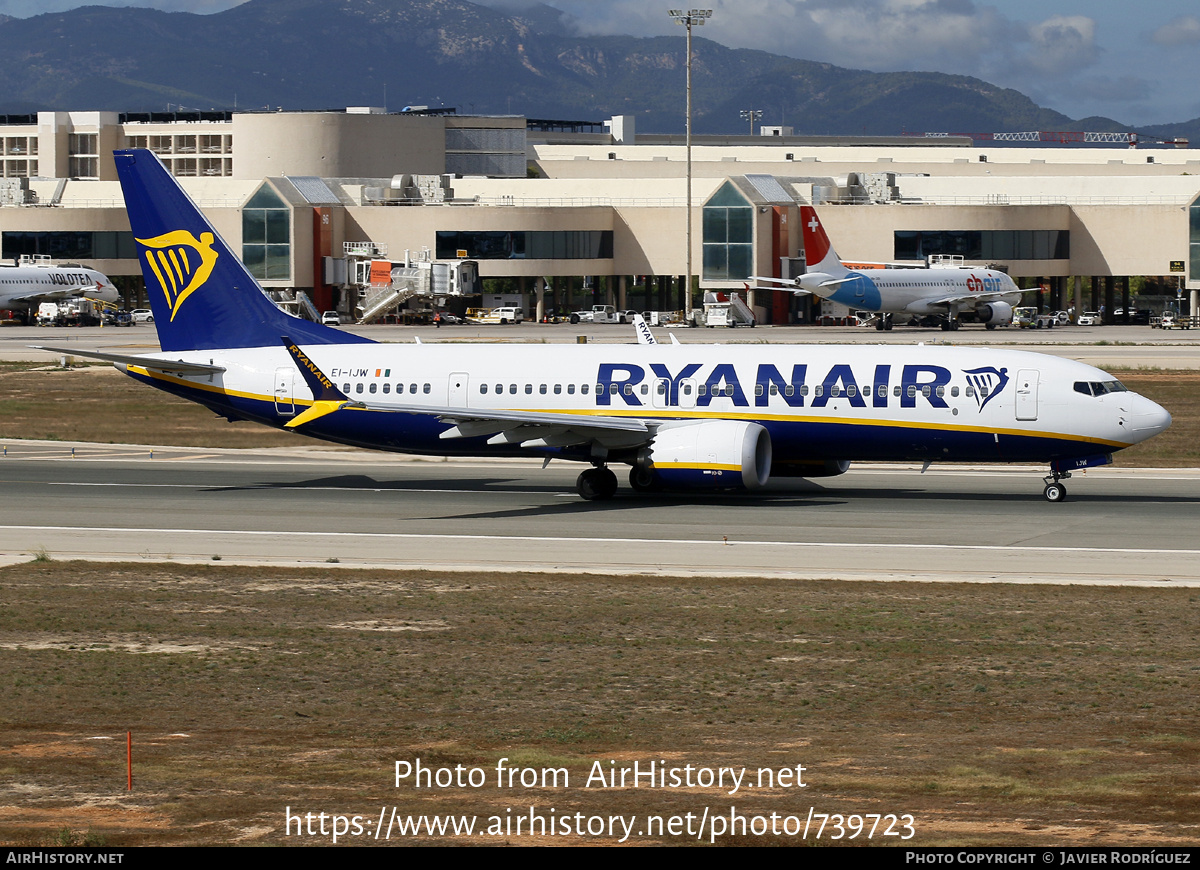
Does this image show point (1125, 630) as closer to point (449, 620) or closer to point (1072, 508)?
point (449, 620)

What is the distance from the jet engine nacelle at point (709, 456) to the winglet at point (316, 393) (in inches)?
335

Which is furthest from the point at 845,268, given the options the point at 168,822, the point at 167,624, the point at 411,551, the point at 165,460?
the point at 168,822

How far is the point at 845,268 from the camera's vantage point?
13475 cm

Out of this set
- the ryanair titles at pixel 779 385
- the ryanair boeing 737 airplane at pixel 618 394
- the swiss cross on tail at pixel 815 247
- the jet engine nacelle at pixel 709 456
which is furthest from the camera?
the swiss cross on tail at pixel 815 247

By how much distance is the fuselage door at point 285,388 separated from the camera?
4597 centimetres

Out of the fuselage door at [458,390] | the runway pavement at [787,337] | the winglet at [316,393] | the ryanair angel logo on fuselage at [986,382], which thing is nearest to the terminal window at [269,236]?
the runway pavement at [787,337]

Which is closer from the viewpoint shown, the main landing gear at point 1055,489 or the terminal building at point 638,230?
the main landing gear at point 1055,489

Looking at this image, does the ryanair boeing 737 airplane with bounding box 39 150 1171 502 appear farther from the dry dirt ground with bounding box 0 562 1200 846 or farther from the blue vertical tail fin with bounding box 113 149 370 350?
the dry dirt ground with bounding box 0 562 1200 846

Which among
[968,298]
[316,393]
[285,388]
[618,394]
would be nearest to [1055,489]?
[618,394]

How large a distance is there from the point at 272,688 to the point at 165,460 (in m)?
34.0

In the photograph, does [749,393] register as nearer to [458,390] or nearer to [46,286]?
[458,390]

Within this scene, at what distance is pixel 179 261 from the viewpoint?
47375mm

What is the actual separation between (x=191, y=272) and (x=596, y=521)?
15924mm

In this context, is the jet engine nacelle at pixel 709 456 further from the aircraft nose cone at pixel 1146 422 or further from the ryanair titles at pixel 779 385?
the aircraft nose cone at pixel 1146 422
